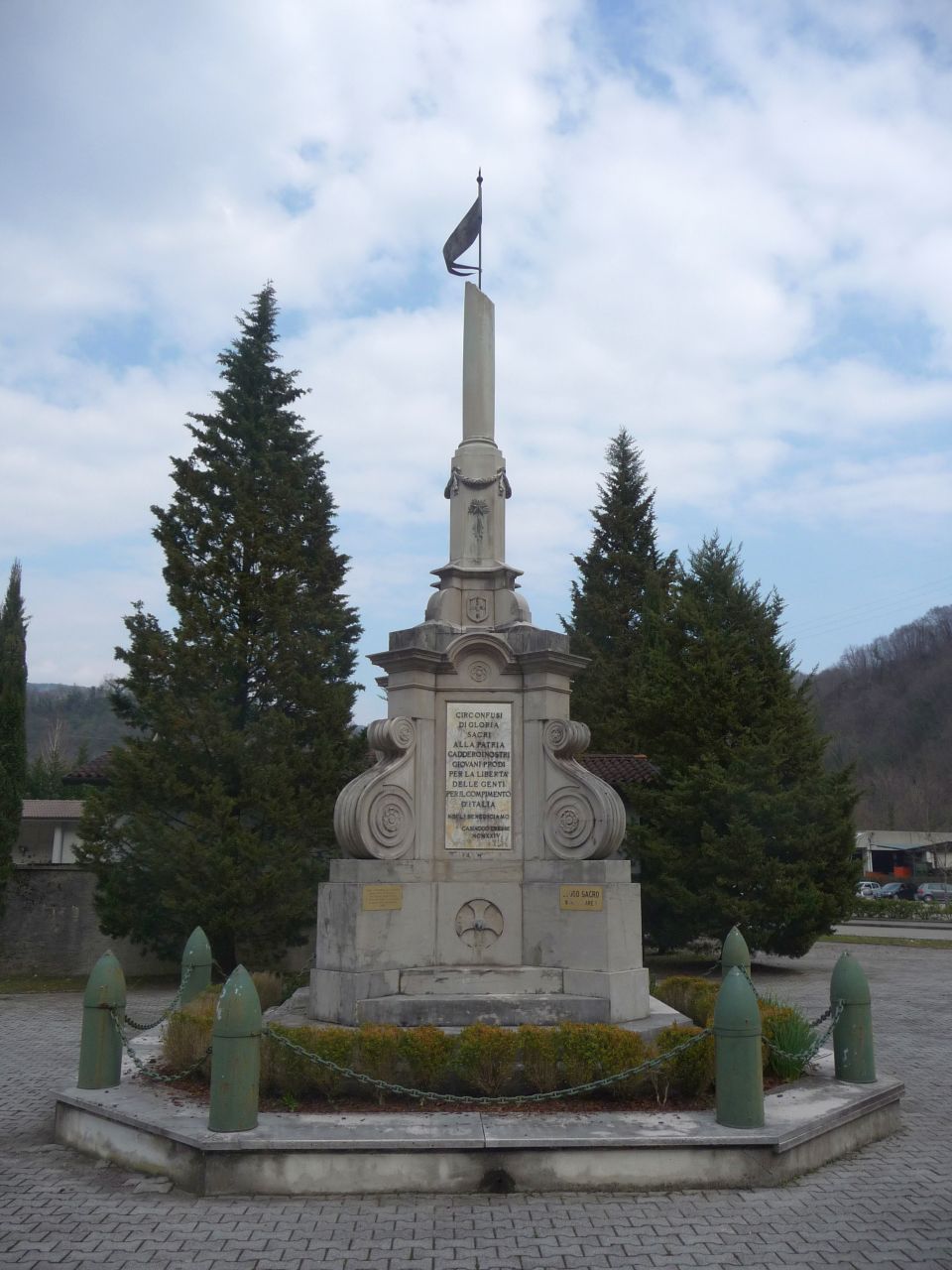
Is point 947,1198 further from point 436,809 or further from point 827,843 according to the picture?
point 827,843

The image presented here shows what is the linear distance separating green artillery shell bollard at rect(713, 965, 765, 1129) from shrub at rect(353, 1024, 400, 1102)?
7.47 feet

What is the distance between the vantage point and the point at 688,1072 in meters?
7.53

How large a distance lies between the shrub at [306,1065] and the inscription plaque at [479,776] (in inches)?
102

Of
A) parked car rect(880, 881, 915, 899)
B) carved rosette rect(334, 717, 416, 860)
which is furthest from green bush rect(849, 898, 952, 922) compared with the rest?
carved rosette rect(334, 717, 416, 860)

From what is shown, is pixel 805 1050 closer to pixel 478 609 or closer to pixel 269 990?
pixel 478 609

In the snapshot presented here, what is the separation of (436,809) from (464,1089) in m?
2.82

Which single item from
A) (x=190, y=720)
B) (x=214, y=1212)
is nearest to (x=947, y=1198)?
(x=214, y=1212)

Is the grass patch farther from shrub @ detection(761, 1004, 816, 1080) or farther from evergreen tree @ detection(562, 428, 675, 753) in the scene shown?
shrub @ detection(761, 1004, 816, 1080)

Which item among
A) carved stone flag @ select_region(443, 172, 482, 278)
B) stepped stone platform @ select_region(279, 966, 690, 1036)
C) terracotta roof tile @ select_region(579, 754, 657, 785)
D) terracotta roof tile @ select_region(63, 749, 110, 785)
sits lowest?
stepped stone platform @ select_region(279, 966, 690, 1036)

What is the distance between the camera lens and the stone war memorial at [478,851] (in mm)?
8969

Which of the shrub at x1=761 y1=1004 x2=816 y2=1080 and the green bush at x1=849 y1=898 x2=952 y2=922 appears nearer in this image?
the shrub at x1=761 y1=1004 x2=816 y2=1080

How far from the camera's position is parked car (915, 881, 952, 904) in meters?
44.7

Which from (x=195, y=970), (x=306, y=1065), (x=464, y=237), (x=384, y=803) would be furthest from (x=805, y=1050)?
(x=464, y=237)

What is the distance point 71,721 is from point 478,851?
70009 mm
